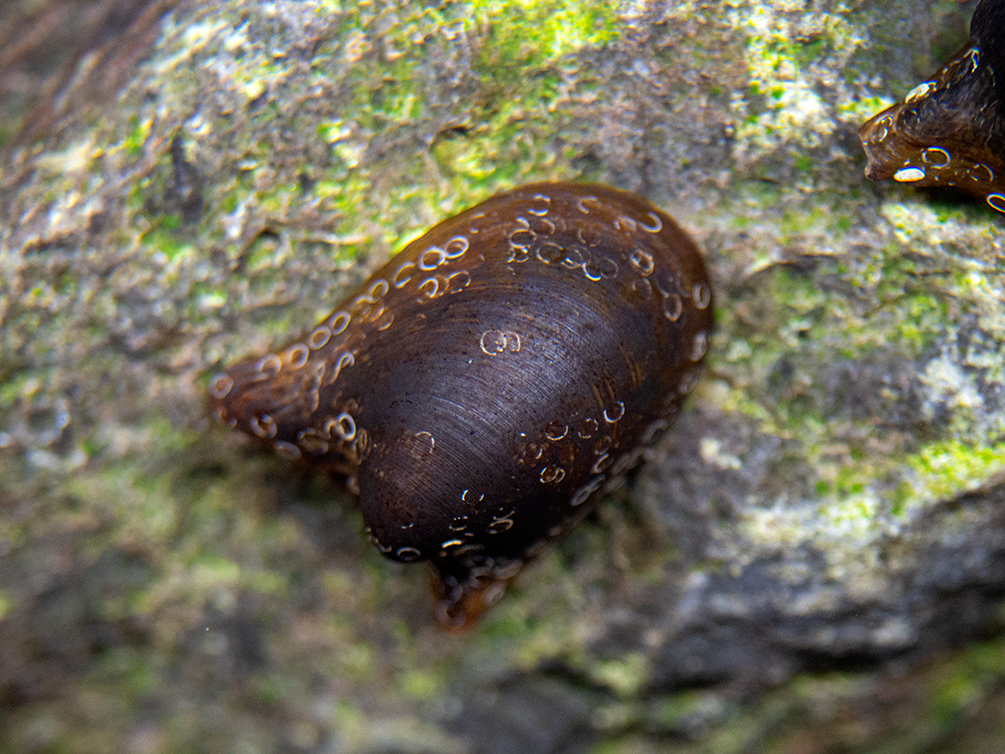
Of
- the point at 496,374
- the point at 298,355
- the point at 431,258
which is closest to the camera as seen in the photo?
the point at 496,374

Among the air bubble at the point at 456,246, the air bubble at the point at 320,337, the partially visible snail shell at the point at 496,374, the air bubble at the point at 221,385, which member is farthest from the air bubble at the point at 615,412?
the air bubble at the point at 221,385

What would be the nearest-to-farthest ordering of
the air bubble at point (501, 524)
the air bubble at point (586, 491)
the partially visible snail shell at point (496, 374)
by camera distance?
the partially visible snail shell at point (496, 374), the air bubble at point (501, 524), the air bubble at point (586, 491)

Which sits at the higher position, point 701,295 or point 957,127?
point 957,127

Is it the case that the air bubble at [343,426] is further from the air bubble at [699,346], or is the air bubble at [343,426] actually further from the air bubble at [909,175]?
the air bubble at [909,175]

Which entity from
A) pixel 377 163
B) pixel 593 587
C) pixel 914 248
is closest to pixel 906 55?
pixel 914 248

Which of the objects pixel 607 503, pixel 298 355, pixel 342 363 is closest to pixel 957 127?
pixel 607 503

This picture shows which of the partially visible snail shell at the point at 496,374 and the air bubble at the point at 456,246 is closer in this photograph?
the partially visible snail shell at the point at 496,374

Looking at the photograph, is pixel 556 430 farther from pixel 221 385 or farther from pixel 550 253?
pixel 221 385
